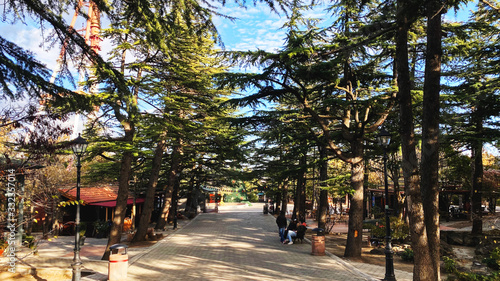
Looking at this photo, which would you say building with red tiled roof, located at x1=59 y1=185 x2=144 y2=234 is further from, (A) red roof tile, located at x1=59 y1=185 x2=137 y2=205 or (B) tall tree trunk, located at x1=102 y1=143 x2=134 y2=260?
(B) tall tree trunk, located at x1=102 y1=143 x2=134 y2=260

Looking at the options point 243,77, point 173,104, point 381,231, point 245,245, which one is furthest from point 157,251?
point 381,231

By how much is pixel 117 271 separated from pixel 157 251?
207 inches

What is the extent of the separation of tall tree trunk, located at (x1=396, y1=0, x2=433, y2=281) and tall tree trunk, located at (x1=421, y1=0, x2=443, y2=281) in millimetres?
266

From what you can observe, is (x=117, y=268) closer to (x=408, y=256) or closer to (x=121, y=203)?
(x=121, y=203)

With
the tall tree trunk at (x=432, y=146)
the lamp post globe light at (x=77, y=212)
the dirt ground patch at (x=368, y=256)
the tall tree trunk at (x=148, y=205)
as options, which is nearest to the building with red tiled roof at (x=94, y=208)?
the tall tree trunk at (x=148, y=205)

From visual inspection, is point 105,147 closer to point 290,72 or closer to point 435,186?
point 290,72

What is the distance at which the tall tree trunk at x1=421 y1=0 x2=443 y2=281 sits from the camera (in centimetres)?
781

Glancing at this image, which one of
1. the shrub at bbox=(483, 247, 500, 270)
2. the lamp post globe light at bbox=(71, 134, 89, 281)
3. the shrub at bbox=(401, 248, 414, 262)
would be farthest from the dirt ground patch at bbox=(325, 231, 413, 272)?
the lamp post globe light at bbox=(71, 134, 89, 281)

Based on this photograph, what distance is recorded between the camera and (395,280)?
895 cm

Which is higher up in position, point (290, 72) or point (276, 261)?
point (290, 72)

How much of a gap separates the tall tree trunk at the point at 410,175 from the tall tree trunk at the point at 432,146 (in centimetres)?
27

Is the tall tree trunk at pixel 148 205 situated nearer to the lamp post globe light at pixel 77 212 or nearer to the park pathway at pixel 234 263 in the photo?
the park pathway at pixel 234 263

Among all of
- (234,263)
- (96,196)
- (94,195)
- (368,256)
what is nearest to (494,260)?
(368,256)

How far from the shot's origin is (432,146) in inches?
304
